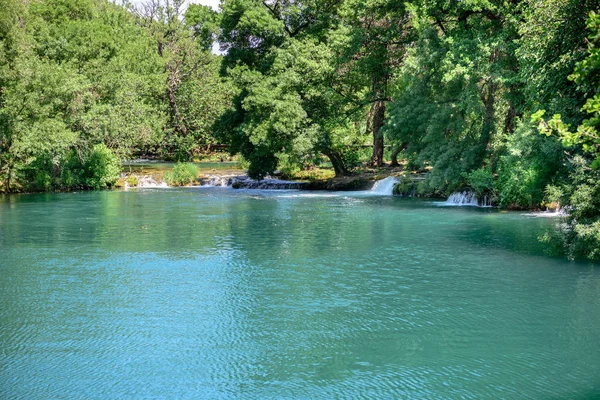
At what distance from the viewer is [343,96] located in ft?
121

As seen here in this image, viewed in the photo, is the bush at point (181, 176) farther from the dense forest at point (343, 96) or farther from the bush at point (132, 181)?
the dense forest at point (343, 96)

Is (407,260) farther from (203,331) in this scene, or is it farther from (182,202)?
(182,202)

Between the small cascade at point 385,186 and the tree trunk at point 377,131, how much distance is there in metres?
4.29

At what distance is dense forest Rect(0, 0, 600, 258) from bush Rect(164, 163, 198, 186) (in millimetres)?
3510

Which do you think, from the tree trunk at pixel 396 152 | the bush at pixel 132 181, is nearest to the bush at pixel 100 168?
the bush at pixel 132 181

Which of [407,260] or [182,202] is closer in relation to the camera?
[407,260]

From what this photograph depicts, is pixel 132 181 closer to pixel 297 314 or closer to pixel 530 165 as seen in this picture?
pixel 530 165

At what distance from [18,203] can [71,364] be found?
82.9 feet

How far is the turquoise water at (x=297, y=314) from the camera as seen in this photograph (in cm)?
828

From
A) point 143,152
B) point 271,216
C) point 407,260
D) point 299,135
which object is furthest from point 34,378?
point 143,152

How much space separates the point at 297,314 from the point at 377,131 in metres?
29.6

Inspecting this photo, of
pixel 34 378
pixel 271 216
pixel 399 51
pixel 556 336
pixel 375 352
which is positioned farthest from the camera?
pixel 399 51

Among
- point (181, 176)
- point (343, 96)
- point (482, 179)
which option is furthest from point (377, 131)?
point (181, 176)

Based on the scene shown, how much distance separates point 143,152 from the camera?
185 ft
